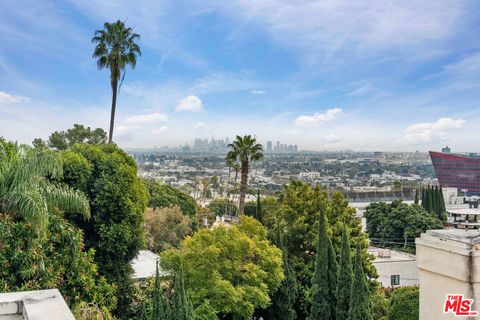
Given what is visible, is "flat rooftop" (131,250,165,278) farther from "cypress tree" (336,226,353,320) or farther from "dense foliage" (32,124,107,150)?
"dense foliage" (32,124,107,150)

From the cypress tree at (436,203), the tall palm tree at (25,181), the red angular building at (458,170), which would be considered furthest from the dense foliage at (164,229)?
the red angular building at (458,170)

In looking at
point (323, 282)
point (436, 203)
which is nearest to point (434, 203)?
point (436, 203)

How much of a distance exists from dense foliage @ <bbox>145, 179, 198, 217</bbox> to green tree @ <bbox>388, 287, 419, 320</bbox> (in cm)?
2460

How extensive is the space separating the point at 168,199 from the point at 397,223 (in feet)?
65.6

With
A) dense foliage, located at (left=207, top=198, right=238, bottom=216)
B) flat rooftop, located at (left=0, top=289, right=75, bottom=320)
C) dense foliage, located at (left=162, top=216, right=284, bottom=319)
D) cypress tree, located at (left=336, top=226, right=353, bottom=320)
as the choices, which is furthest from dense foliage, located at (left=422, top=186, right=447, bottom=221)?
flat rooftop, located at (left=0, top=289, right=75, bottom=320)

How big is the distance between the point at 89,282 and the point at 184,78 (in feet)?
170

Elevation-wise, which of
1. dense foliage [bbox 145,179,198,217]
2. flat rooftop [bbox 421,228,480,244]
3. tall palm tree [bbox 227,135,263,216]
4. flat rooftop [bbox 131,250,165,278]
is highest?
tall palm tree [bbox 227,135,263,216]

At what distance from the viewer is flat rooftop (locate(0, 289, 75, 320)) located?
3272 mm

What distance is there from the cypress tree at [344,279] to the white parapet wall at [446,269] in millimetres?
9492

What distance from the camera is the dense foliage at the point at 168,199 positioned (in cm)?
3531

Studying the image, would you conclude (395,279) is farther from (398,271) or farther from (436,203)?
(436,203)

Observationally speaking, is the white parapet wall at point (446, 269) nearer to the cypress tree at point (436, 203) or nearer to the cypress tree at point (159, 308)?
the cypress tree at point (159, 308)

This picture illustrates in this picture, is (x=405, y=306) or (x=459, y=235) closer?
(x=459, y=235)

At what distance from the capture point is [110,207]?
39.7 feet
